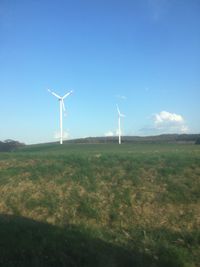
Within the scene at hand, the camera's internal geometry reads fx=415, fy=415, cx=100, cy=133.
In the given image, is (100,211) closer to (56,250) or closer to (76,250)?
(76,250)

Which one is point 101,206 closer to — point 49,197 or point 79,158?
point 49,197

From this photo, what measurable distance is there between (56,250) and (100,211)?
4.43 metres

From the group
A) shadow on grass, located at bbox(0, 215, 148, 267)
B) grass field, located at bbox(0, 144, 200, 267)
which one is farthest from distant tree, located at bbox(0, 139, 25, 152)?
shadow on grass, located at bbox(0, 215, 148, 267)

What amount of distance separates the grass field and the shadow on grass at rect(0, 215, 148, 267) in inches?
1.0

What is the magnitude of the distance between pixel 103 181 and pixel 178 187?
318cm

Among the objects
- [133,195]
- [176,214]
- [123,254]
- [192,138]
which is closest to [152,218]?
[176,214]

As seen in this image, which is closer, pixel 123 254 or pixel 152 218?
pixel 123 254

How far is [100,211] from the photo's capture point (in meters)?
14.9

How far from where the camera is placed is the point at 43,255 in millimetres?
10320

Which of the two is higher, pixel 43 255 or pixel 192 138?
pixel 192 138

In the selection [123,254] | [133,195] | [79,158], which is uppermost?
[79,158]

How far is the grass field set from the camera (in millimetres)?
10641

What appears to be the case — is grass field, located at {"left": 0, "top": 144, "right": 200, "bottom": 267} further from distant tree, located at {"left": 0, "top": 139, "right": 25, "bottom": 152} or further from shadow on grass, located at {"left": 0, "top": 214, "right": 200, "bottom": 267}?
distant tree, located at {"left": 0, "top": 139, "right": 25, "bottom": 152}

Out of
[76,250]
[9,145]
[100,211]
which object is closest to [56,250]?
[76,250]
